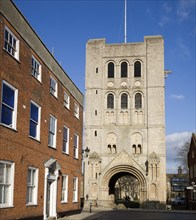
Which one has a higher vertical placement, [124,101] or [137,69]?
[137,69]

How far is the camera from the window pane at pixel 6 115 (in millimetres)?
15781

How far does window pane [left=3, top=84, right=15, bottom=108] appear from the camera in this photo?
15875 mm

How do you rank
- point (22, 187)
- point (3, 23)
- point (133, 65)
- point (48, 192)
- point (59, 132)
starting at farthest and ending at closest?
point (133, 65) → point (59, 132) → point (48, 192) → point (22, 187) → point (3, 23)

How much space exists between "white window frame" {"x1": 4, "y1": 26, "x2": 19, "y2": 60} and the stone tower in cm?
3432

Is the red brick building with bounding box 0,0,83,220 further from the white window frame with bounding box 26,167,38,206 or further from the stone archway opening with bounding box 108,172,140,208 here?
the stone archway opening with bounding box 108,172,140,208

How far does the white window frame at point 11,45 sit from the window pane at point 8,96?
1.54m

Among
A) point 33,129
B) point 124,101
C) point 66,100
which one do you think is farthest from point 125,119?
point 33,129

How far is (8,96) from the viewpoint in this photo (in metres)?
16.3

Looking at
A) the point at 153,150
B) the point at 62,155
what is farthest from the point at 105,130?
the point at 62,155

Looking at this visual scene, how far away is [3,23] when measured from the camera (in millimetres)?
15766

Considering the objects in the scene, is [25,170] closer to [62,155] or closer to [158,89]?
[62,155]

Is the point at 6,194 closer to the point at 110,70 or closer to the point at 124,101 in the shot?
the point at 124,101

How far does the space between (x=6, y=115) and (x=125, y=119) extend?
3912 centimetres

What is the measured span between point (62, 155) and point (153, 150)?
96.1 ft
